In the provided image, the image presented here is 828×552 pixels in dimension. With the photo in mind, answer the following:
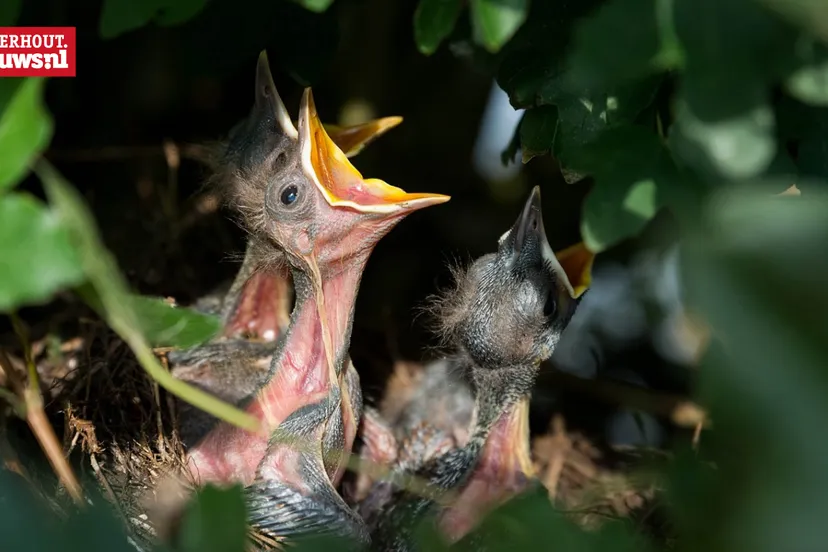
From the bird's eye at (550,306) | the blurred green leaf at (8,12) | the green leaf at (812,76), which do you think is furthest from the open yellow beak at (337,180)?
the green leaf at (812,76)

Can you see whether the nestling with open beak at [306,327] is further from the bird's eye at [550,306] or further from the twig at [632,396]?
the twig at [632,396]

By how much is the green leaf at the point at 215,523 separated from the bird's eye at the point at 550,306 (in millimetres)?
723

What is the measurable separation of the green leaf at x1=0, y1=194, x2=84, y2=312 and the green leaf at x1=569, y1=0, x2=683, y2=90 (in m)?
0.36

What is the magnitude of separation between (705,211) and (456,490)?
0.76 meters

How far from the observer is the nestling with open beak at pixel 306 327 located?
108 centimetres

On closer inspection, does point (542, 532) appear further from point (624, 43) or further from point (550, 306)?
point (550, 306)

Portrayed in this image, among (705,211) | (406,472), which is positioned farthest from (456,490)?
(705,211)

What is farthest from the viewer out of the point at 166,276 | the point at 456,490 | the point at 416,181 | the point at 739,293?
the point at 416,181

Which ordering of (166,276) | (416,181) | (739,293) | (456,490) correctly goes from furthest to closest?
(416,181) → (166,276) → (456,490) → (739,293)

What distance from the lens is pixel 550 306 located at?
125 cm

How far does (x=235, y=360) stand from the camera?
1352mm

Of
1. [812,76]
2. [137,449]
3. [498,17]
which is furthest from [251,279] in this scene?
[812,76]

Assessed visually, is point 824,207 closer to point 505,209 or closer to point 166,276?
point 166,276

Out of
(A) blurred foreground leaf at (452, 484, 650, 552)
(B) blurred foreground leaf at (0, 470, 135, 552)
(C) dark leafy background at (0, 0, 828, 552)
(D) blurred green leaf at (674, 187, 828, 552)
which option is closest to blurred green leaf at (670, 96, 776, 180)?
(C) dark leafy background at (0, 0, 828, 552)
